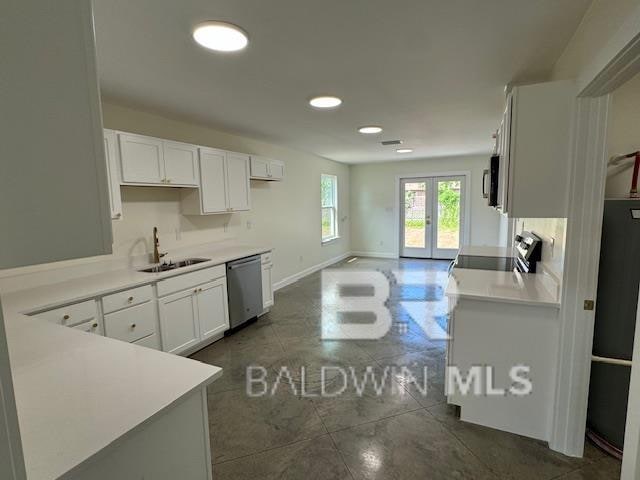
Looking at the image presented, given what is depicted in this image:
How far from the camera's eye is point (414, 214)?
25.6 ft

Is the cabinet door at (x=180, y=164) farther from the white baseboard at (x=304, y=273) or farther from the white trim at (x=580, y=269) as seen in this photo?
the white trim at (x=580, y=269)

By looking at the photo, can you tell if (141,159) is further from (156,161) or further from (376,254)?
(376,254)

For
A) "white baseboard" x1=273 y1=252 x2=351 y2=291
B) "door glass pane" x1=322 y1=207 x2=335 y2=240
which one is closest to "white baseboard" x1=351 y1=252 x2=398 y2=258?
"white baseboard" x1=273 y1=252 x2=351 y2=291

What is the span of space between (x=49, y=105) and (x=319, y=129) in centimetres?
363

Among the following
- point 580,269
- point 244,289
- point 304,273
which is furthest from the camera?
point 304,273

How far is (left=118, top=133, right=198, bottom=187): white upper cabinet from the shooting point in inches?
110

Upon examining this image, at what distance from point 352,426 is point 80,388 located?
1670 millimetres

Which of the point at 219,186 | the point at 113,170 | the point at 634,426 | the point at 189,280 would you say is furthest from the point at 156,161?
the point at 634,426

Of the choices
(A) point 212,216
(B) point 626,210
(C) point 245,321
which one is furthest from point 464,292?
(A) point 212,216

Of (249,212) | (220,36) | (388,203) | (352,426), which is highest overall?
(220,36)

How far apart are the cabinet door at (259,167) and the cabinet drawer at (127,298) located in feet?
7.04

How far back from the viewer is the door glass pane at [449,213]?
7.31 m

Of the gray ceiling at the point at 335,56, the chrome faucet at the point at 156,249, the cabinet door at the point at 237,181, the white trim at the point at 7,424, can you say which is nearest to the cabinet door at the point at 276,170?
the cabinet door at the point at 237,181

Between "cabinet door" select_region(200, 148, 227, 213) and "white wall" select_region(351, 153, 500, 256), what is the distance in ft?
16.2
